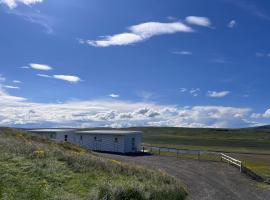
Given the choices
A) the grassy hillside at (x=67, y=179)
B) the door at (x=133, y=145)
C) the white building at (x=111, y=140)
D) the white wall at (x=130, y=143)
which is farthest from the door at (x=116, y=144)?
the grassy hillside at (x=67, y=179)

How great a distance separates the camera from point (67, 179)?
721 inches

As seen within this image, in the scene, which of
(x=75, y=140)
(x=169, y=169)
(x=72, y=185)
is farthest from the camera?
(x=75, y=140)

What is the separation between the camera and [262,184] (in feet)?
99.8

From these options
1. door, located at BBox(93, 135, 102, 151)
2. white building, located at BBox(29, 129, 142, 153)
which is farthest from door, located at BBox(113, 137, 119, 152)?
door, located at BBox(93, 135, 102, 151)

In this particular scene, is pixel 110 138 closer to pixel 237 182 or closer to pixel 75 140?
pixel 75 140

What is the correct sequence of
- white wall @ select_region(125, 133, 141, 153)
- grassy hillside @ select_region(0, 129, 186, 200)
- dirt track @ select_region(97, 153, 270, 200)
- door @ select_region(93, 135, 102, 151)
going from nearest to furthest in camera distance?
grassy hillside @ select_region(0, 129, 186, 200), dirt track @ select_region(97, 153, 270, 200), white wall @ select_region(125, 133, 141, 153), door @ select_region(93, 135, 102, 151)

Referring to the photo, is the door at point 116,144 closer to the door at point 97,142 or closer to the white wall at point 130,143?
the white wall at point 130,143

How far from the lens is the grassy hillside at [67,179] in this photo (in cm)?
1543

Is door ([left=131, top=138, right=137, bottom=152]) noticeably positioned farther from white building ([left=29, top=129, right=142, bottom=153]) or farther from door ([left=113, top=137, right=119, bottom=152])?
door ([left=113, top=137, right=119, bottom=152])

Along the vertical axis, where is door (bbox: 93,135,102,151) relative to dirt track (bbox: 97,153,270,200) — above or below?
above

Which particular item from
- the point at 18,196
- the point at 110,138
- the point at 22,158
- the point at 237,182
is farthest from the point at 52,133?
the point at 18,196

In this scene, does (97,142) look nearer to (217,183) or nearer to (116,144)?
(116,144)

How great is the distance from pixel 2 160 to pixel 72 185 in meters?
4.25

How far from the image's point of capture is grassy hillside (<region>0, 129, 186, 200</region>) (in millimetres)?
15431
